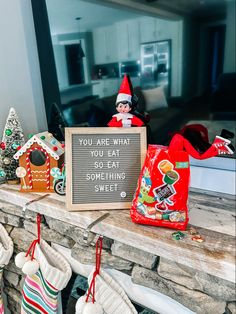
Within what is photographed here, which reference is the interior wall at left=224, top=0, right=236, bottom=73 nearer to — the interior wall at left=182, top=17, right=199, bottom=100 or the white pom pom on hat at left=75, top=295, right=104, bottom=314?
the interior wall at left=182, top=17, right=199, bottom=100

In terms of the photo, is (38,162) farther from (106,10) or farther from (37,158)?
(106,10)

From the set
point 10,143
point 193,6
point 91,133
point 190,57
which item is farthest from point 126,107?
point 10,143

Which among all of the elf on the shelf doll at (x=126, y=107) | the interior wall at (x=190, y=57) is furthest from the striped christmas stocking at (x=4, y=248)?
the interior wall at (x=190, y=57)

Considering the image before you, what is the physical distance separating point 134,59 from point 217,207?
57 centimetres

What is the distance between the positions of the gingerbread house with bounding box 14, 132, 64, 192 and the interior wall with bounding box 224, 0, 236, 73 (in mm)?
626

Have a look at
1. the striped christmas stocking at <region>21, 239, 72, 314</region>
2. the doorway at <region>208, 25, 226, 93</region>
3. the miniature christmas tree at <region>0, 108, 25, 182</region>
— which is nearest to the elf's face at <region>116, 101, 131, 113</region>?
the doorway at <region>208, 25, 226, 93</region>

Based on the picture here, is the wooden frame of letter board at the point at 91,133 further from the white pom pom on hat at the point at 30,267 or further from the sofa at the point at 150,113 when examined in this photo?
the white pom pom on hat at the point at 30,267

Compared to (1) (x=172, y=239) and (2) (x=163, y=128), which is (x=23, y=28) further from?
(1) (x=172, y=239)

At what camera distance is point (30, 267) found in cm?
97

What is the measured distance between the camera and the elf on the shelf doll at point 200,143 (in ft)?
2.35

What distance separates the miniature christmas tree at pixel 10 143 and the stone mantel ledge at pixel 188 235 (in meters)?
0.19

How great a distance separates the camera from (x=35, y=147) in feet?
3.21

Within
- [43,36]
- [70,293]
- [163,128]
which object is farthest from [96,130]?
[70,293]

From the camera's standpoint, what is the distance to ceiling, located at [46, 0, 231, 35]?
809 millimetres
